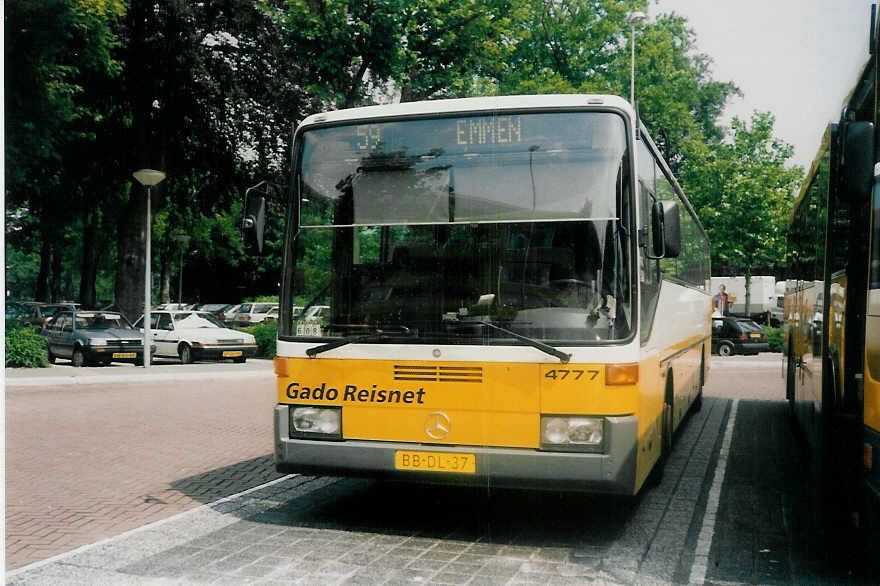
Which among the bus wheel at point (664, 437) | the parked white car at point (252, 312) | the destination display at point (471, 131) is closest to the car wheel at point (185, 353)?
the bus wheel at point (664, 437)

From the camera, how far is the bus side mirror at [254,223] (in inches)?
255

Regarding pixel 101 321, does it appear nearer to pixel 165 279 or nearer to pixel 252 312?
pixel 165 279

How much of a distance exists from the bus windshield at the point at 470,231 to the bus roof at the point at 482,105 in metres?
0.08

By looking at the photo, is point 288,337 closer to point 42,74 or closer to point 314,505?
point 314,505

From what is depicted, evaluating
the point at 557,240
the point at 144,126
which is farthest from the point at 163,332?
the point at 557,240

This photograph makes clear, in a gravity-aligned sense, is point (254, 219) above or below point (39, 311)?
above

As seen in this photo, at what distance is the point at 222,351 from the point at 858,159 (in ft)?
74.6

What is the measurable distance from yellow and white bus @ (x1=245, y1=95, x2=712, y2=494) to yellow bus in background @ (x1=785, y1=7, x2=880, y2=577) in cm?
116

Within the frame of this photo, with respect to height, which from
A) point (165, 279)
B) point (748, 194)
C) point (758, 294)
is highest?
point (748, 194)

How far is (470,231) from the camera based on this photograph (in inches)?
240

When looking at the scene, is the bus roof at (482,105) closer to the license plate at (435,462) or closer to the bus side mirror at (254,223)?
the bus side mirror at (254,223)

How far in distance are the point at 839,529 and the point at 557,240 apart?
3105 millimetres

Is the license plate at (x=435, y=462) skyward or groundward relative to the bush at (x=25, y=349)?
skyward

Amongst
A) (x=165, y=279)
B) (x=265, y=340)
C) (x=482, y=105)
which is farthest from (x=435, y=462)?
(x=165, y=279)
